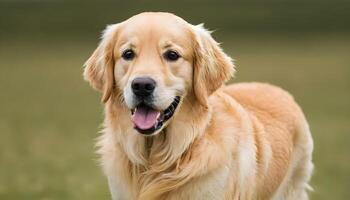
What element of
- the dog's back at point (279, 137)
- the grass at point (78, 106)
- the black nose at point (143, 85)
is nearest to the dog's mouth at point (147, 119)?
the black nose at point (143, 85)

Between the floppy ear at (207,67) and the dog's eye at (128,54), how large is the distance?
1.49 ft

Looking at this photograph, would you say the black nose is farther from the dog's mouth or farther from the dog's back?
the dog's back

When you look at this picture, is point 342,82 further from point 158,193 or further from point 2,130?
point 158,193

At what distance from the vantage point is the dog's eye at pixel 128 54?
5297mm

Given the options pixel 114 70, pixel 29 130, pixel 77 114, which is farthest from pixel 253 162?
pixel 77 114

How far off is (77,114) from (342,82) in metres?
9.05

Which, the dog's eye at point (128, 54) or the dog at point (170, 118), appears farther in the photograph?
the dog's eye at point (128, 54)

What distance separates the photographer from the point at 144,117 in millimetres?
5152

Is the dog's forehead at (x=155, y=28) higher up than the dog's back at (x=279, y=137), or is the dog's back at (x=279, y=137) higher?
the dog's forehead at (x=155, y=28)

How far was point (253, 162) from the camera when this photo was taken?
5.61 meters

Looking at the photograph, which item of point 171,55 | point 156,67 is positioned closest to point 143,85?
point 156,67

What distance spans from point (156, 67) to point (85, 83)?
53.3 feet

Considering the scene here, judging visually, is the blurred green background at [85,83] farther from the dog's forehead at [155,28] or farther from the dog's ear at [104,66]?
the dog's forehead at [155,28]

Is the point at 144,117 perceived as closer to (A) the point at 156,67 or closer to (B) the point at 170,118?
(B) the point at 170,118
